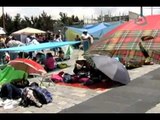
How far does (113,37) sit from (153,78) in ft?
16.9

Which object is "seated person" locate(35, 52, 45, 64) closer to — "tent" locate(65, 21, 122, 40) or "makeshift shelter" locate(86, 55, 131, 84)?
"makeshift shelter" locate(86, 55, 131, 84)

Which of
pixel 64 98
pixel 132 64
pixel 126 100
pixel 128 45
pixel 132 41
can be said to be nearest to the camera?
pixel 126 100

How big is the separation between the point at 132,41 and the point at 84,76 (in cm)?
470

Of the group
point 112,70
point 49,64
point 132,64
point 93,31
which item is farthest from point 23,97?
point 93,31

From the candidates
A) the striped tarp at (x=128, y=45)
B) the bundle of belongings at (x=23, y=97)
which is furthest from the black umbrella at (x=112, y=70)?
the striped tarp at (x=128, y=45)

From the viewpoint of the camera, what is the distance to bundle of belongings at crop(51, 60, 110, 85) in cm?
1009

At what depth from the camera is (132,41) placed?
47.6 feet

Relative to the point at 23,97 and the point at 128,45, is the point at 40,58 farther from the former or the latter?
the point at 23,97

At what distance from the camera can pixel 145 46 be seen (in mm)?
13852

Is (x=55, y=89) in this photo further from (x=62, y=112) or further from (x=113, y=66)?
(x=62, y=112)

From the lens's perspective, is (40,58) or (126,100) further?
(40,58)

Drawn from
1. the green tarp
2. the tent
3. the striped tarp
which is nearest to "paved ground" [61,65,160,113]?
the green tarp

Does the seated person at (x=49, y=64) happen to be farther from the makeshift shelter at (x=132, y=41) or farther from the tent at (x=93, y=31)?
the tent at (x=93, y=31)
